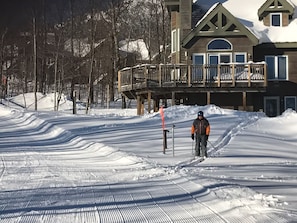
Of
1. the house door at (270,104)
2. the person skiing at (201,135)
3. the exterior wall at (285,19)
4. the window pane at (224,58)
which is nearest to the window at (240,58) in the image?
the window pane at (224,58)

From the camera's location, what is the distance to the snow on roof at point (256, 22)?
32.1m

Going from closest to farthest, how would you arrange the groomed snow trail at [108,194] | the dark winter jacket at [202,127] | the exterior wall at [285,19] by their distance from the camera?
the groomed snow trail at [108,194]
the dark winter jacket at [202,127]
the exterior wall at [285,19]

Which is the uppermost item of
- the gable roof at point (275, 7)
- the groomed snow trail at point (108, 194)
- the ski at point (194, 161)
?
the gable roof at point (275, 7)

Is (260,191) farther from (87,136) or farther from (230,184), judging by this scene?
(87,136)

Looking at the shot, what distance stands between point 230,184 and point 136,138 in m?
9.19

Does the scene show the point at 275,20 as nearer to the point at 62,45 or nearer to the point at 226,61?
the point at 226,61

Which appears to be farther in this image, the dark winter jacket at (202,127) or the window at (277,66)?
the window at (277,66)

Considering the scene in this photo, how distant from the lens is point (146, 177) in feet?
33.8

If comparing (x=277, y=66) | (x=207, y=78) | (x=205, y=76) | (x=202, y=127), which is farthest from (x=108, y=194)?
(x=277, y=66)

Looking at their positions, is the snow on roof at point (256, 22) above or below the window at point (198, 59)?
above

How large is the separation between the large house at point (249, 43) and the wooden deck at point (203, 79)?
2428mm

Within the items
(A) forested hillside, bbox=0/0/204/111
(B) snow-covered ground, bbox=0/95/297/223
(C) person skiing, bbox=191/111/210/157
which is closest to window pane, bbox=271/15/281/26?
(B) snow-covered ground, bbox=0/95/297/223

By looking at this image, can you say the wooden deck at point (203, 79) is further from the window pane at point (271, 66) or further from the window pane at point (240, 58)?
the window pane at point (271, 66)

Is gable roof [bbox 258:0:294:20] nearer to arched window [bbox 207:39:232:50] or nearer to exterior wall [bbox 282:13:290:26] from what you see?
exterior wall [bbox 282:13:290:26]
